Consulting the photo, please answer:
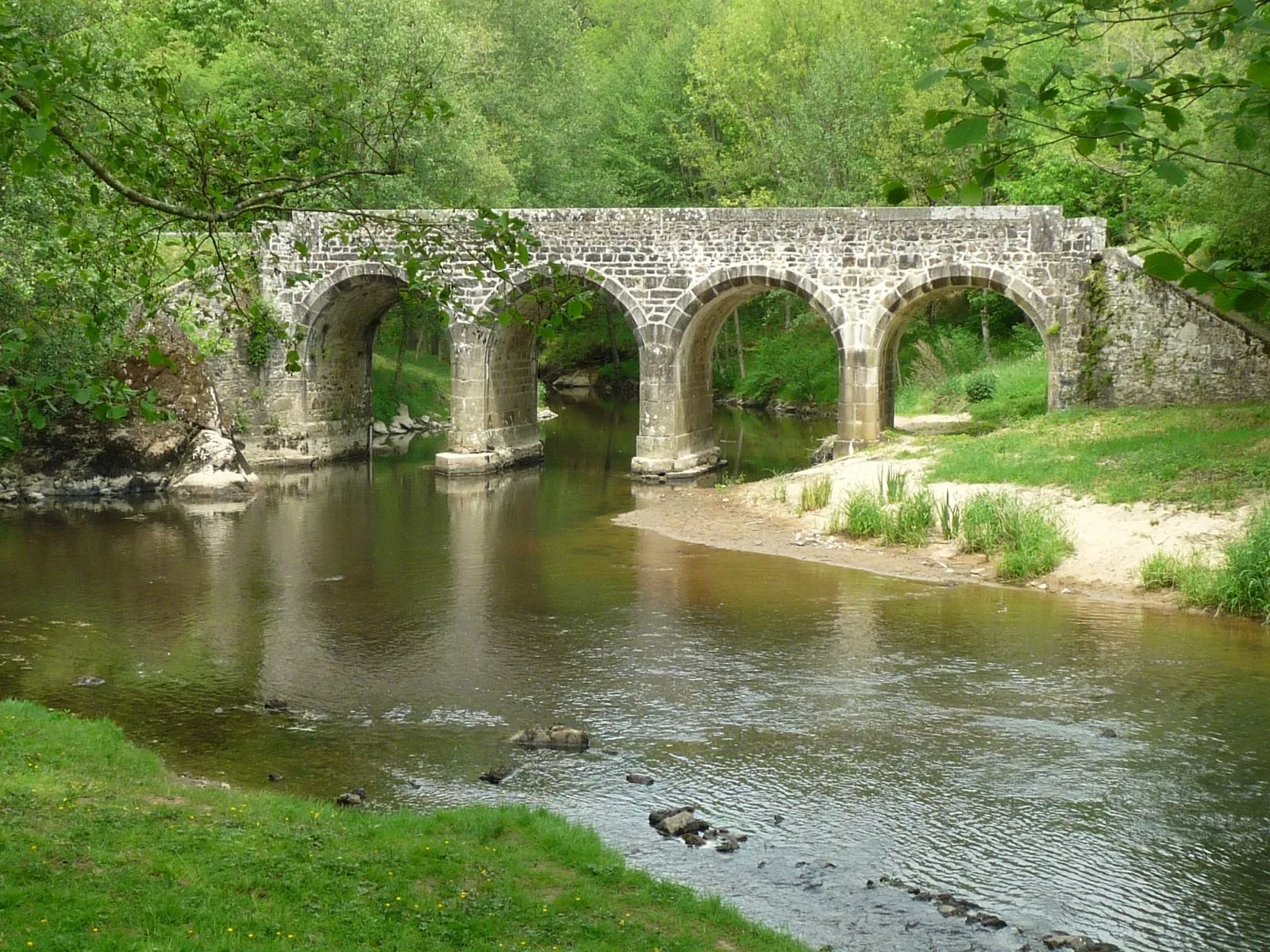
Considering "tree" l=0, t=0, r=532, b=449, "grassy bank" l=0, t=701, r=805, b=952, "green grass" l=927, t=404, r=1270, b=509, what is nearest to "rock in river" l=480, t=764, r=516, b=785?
"grassy bank" l=0, t=701, r=805, b=952

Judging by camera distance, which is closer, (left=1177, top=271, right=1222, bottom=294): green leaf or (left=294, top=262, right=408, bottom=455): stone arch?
(left=1177, top=271, right=1222, bottom=294): green leaf

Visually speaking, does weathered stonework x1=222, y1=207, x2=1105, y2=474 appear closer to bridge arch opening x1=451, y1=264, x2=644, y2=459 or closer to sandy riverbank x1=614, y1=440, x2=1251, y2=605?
bridge arch opening x1=451, y1=264, x2=644, y2=459

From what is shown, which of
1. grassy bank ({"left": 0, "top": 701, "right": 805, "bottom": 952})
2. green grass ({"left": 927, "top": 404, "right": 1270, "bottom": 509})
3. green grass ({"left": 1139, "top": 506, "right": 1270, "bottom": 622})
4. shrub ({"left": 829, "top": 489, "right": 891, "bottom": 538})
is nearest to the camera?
grassy bank ({"left": 0, "top": 701, "right": 805, "bottom": 952})

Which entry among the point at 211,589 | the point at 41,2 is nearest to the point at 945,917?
the point at 211,589

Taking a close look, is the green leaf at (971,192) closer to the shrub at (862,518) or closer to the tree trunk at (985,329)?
the shrub at (862,518)

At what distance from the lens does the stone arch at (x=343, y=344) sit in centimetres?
3072

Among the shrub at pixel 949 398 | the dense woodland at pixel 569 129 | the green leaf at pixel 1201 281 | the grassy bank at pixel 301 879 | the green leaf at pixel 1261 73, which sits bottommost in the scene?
the grassy bank at pixel 301 879

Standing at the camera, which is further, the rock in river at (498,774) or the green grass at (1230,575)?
the green grass at (1230,575)

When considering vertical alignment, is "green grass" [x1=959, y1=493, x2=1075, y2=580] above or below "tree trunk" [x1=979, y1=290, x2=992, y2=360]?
below

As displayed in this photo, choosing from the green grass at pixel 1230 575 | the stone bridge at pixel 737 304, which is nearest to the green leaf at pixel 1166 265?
the green grass at pixel 1230 575

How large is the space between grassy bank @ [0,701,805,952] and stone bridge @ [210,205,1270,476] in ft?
56.2

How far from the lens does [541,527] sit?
81.0 feet

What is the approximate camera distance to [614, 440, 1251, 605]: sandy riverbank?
1905 centimetres

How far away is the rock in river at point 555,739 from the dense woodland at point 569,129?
495 centimetres
